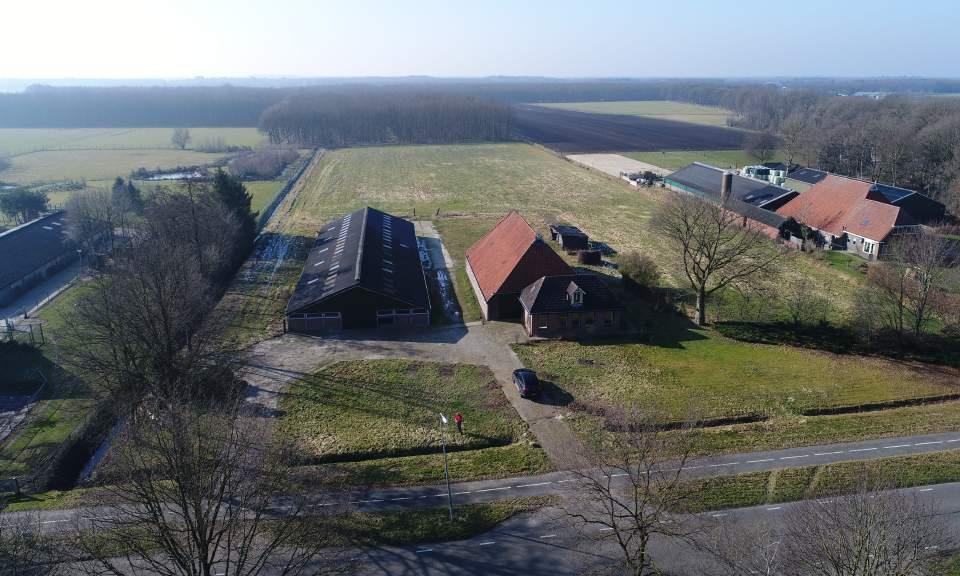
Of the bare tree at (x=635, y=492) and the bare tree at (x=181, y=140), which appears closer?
the bare tree at (x=635, y=492)

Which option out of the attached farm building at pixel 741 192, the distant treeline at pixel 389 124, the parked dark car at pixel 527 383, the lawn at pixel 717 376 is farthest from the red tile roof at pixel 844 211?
the distant treeline at pixel 389 124

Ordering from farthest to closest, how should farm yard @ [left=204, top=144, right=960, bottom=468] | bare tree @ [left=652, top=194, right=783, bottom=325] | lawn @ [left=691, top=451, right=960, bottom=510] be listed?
1. bare tree @ [left=652, top=194, right=783, bottom=325]
2. farm yard @ [left=204, top=144, right=960, bottom=468]
3. lawn @ [left=691, top=451, right=960, bottom=510]

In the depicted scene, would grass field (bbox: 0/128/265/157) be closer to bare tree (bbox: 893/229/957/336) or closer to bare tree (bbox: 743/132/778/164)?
bare tree (bbox: 743/132/778/164)

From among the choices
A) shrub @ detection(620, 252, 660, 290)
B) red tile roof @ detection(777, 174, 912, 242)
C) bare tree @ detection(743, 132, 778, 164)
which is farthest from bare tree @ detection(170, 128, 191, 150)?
red tile roof @ detection(777, 174, 912, 242)

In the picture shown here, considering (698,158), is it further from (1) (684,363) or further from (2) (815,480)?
(2) (815,480)

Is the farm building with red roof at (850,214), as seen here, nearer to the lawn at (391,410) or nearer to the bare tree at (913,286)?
the bare tree at (913,286)

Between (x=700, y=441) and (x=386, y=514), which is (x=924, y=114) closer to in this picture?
(x=700, y=441)
